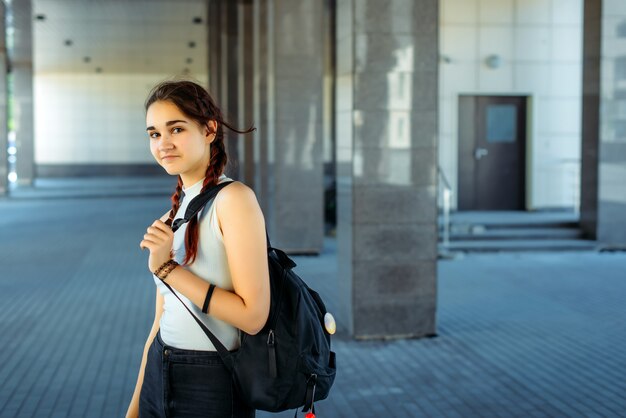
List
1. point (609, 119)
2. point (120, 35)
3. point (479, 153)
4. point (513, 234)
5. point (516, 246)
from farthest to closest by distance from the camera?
point (120, 35) < point (479, 153) < point (513, 234) < point (609, 119) < point (516, 246)

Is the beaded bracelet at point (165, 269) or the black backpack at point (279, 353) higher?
the beaded bracelet at point (165, 269)

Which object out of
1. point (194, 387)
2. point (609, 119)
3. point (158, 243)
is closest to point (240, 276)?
point (158, 243)

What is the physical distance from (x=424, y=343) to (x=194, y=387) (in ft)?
16.5

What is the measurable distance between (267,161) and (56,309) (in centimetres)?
519

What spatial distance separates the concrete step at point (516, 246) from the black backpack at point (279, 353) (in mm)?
10686

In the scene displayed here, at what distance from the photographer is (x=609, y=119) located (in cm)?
1300

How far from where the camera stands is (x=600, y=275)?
10.6 metres

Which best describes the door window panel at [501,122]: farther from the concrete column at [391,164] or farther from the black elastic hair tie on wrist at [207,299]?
the black elastic hair tie on wrist at [207,299]

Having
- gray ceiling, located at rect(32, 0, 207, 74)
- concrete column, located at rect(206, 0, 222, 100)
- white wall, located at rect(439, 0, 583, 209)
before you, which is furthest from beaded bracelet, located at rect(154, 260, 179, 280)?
gray ceiling, located at rect(32, 0, 207, 74)

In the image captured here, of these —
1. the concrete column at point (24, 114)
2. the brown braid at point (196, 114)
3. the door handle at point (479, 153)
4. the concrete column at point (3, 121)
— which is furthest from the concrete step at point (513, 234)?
→ the concrete column at point (24, 114)

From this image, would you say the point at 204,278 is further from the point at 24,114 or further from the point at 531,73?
the point at 24,114

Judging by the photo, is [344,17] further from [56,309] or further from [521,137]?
[521,137]

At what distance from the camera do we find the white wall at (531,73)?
51.4ft

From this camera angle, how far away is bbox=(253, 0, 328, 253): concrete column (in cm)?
1209
